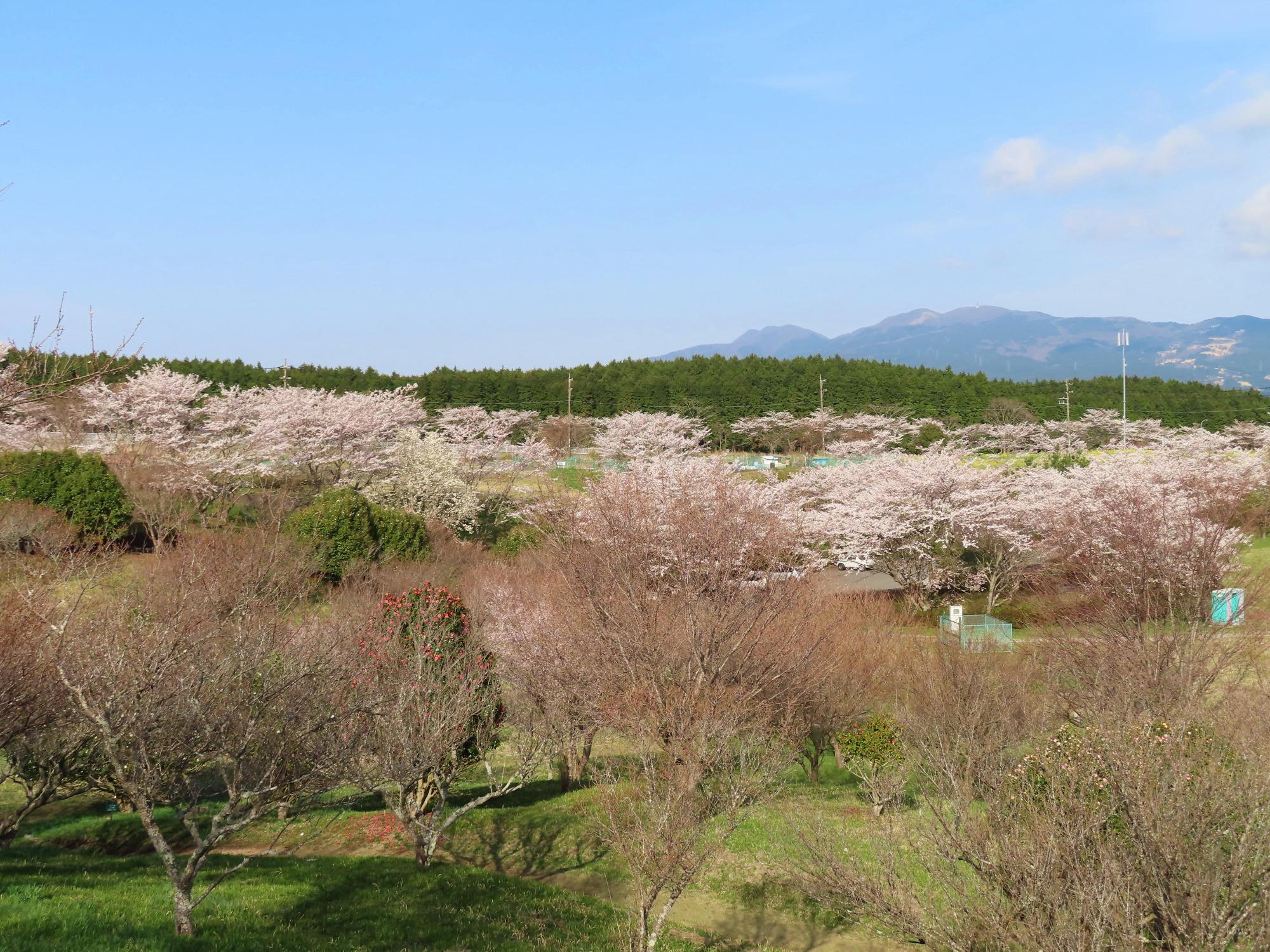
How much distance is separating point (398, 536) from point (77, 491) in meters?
10.1

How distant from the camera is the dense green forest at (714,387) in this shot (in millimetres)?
62812

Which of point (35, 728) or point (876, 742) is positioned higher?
point (35, 728)

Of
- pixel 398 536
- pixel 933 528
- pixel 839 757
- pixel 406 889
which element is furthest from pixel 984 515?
pixel 406 889

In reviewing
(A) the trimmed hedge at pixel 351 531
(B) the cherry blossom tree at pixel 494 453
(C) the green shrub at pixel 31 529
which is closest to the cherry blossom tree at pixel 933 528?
(A) the trimmed hedge at pixel 351 531

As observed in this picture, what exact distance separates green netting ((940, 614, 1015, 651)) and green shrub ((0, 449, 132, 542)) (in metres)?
24.8

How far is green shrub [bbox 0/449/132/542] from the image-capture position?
28.4 meters

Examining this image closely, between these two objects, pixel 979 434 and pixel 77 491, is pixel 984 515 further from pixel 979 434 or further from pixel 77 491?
pixel 979 434

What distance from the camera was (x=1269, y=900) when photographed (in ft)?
23.3

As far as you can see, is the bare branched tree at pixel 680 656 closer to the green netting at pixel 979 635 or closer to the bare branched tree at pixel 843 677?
the bare branched tree at pixel 843 677

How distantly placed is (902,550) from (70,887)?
28.2 m

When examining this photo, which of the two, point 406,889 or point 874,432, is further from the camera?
point 874,432

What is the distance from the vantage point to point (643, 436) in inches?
2112

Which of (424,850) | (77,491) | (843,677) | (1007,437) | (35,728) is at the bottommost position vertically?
(424,850)

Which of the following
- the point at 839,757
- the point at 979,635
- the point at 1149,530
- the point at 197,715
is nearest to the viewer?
the point at 197,715
